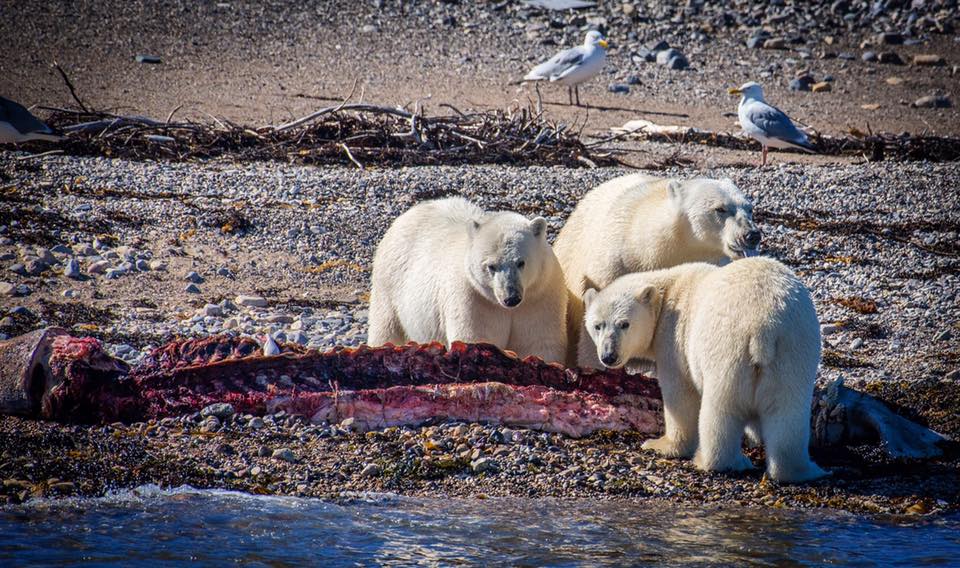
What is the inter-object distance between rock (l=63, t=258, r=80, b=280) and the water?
12.7ft

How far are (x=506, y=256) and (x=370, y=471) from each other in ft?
4.45

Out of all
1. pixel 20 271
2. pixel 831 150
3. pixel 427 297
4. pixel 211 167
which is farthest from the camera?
pixel 831 150

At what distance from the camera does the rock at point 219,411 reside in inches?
241

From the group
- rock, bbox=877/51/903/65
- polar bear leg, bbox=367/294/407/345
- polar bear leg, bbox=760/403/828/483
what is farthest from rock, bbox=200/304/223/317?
rock, bbox=877/51/903/65

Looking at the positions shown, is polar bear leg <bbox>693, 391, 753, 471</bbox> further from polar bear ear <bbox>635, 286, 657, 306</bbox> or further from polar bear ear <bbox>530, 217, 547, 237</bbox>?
polar bear ear <bbox>530, 217, 547, 237</bbox>

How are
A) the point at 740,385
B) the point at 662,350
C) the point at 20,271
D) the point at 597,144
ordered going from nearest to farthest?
the point at 740,385 → the point at 662,350 → the point at 20,271 → the point at 597,144

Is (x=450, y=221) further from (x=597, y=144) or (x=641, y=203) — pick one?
(x=597, y=144)

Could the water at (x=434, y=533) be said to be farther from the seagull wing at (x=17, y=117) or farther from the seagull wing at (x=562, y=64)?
the seagull wing at (x=562, y=64)

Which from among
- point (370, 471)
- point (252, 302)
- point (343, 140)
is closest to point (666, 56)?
point (343, 140)

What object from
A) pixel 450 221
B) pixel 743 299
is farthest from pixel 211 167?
pixel 743 299

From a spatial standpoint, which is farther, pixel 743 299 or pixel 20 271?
pixel 20 271

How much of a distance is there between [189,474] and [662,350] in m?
2.45

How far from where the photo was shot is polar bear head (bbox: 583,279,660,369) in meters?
5.90

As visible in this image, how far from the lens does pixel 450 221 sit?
709 centimetres
